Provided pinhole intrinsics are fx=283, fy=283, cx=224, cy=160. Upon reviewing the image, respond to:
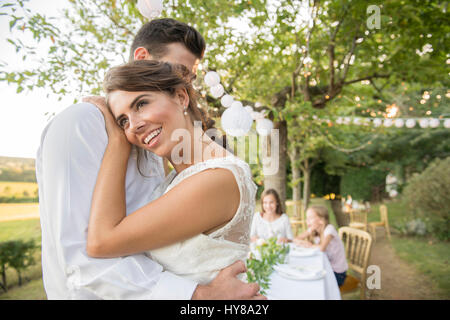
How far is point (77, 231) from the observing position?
98cm

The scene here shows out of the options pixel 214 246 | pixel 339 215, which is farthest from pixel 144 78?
pixel 339 215

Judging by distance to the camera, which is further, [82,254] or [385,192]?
[385,192]

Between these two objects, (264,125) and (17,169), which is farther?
(264,125)

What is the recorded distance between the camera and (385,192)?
13469 mm

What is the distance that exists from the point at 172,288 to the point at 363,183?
13860 mm

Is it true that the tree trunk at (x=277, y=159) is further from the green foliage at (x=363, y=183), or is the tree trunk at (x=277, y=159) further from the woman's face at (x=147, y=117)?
the green foliage at (x=363, y=183)

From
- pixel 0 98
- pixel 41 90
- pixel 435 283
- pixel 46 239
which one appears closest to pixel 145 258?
pixel 46 239

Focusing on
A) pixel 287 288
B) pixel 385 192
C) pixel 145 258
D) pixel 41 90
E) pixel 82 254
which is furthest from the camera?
pixel 385 192

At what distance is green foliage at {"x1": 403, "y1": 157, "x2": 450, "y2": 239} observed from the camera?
5.46 m

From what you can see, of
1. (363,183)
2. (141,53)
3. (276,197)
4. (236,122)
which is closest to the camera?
(141,53)

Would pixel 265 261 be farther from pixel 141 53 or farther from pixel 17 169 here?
pixel 17 169

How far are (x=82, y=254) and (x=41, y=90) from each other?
3059 mm
